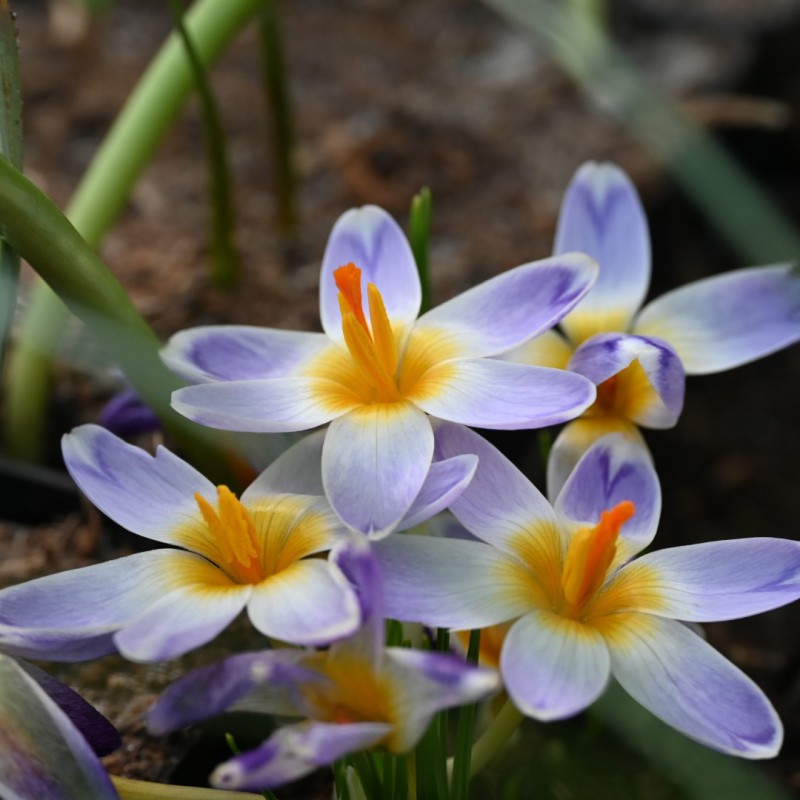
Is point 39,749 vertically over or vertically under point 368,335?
under

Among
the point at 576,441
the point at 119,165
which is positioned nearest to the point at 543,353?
the point at 576,441

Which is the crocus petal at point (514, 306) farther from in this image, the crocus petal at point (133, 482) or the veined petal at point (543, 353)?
the crocus petal at point (133, 482)

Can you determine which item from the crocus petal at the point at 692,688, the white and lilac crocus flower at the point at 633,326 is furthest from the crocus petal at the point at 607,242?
the crocus petal at the point at 692,688

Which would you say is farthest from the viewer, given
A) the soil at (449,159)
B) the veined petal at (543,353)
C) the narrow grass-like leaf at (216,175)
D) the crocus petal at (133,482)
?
the soil at (449,159)

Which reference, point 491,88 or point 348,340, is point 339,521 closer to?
point 348,340

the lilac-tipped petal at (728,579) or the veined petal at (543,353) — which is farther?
the veined petal at (543,353)

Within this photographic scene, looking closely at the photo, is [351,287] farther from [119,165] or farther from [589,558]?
[119,165]
